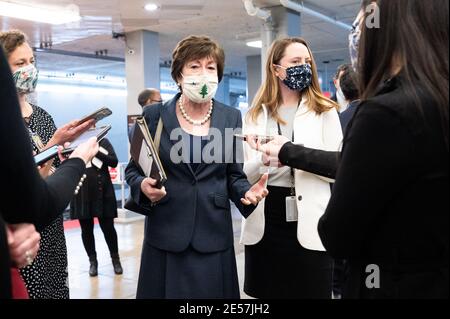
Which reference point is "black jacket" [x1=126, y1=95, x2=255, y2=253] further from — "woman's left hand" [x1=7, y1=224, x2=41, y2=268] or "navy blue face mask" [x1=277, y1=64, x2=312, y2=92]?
"woman's left hand" [x1=7, y1=224, x2=41, y2=268]

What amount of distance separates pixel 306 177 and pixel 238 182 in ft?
1.18

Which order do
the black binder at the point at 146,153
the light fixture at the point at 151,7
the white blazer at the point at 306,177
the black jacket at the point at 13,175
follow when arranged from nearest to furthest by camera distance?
the black jacket at the point at 13,175 < the black binder at the point at 146,153 < the white blazer at the point at 306,177 < the light fixture at the point at 151,7

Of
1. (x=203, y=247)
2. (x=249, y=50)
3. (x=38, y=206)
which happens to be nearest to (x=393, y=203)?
(x=38, y=206)

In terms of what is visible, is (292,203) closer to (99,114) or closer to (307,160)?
(307,160)

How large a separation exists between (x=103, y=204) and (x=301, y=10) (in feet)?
14.4

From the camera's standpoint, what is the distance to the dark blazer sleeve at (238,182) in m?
1.94

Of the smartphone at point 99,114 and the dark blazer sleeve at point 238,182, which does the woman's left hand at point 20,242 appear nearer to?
the smartphone at point 99,114

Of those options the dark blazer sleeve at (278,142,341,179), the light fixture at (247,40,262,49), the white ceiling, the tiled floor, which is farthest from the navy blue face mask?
the light fixture at (247,40,262,49)

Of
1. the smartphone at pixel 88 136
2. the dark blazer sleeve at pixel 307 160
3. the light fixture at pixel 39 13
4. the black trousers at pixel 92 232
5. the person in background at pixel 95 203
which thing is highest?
the light fixture at pixel 39 13

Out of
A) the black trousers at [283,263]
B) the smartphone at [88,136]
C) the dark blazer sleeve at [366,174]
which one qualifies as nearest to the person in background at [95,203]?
the black trousers at [283,263]

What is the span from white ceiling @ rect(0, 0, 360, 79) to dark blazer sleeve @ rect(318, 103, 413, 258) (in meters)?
5.95

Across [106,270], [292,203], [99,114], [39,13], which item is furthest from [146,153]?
[39,13]

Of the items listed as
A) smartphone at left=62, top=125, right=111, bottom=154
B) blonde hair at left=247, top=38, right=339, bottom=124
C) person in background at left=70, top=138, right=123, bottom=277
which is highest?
blonde hair at left=247, top=38, right=339, bottom=124

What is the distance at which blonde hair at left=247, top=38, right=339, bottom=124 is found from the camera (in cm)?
226
